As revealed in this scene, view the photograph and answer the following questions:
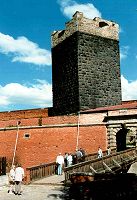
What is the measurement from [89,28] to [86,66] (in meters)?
3.16

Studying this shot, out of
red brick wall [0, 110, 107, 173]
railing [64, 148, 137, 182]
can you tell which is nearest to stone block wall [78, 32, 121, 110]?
red brick wall [0, 110, 107, 173]

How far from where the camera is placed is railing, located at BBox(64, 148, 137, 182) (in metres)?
14.3

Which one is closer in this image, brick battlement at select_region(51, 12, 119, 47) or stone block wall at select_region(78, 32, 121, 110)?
stone block wall at select_region(78, 32, 121, 110)

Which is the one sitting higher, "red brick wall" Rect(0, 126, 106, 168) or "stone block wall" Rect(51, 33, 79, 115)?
"stone block wall" Rect(51, 33, 79, 115)

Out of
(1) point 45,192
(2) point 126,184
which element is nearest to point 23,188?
(1) point 45,192

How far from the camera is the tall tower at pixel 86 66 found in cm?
2725

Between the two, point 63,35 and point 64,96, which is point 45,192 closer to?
point 64,96

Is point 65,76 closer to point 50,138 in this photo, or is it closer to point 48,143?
point 50,138

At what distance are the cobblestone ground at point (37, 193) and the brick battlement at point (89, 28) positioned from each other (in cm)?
1476

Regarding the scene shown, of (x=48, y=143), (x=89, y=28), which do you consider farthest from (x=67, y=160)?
(x=89, y=28)

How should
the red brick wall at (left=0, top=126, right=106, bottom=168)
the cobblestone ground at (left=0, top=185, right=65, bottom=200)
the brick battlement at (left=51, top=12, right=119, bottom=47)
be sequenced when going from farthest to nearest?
the brick battlement at (left=51, top=12, right=119, bottom=47), the red brick wall at (left=0, top=126, right=106, bottom=168), the cobblestone ground at (left=0, top=185, right=65, bottom=200)

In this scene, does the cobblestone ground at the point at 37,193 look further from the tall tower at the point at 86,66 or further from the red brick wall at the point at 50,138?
the tall tower at the point at 86,66

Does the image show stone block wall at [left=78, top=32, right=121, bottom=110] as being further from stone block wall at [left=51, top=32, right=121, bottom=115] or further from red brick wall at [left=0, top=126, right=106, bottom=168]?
red brick wall at [left=0, top=126, right=106, bottom=168]

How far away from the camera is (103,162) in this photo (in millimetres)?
16141
